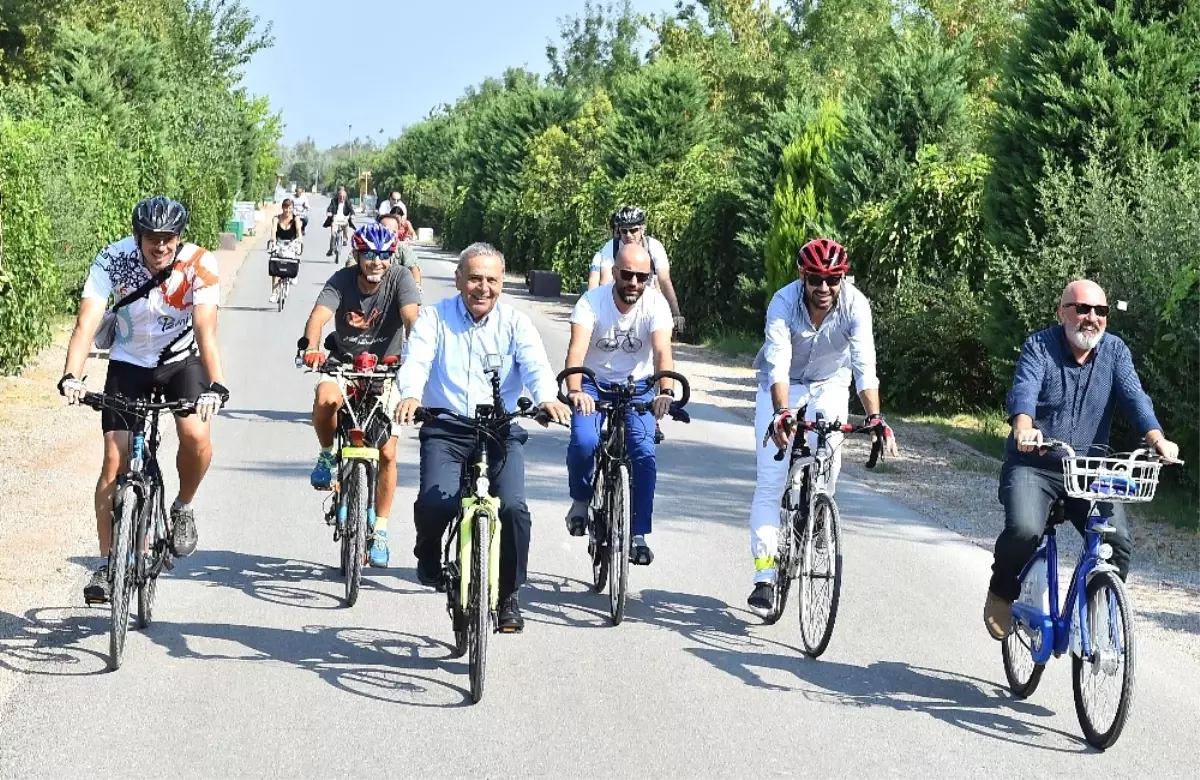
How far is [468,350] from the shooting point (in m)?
7.40

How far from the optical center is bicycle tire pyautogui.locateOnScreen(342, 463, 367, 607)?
829 cm

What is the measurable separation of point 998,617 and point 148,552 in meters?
3.75

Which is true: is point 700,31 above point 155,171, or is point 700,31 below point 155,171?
above

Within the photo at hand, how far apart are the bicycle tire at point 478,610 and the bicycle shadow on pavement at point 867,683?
1238 millimetres

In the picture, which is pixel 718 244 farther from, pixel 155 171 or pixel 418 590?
pixel 418 590

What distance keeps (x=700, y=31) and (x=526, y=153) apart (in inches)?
307

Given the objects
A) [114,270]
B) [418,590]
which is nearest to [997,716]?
[418,590]

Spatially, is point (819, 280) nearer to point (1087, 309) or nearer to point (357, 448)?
point (1087, 309)

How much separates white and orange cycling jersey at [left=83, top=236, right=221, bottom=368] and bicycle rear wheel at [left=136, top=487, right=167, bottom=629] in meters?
0.71

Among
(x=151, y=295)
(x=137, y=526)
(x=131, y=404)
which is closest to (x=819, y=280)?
(x=151, y=295)

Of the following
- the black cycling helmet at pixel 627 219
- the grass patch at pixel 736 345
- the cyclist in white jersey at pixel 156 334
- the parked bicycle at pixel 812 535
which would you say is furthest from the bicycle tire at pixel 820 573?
the grass patch at pixel 736 345

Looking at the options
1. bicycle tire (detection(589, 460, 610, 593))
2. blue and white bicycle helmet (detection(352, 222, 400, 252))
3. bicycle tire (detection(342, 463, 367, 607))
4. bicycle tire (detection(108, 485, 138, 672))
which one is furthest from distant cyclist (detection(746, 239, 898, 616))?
bicycle tire (detection(108, 485, 138, 672))

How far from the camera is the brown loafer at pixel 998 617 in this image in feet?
23.9

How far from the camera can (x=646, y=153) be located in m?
40.3
